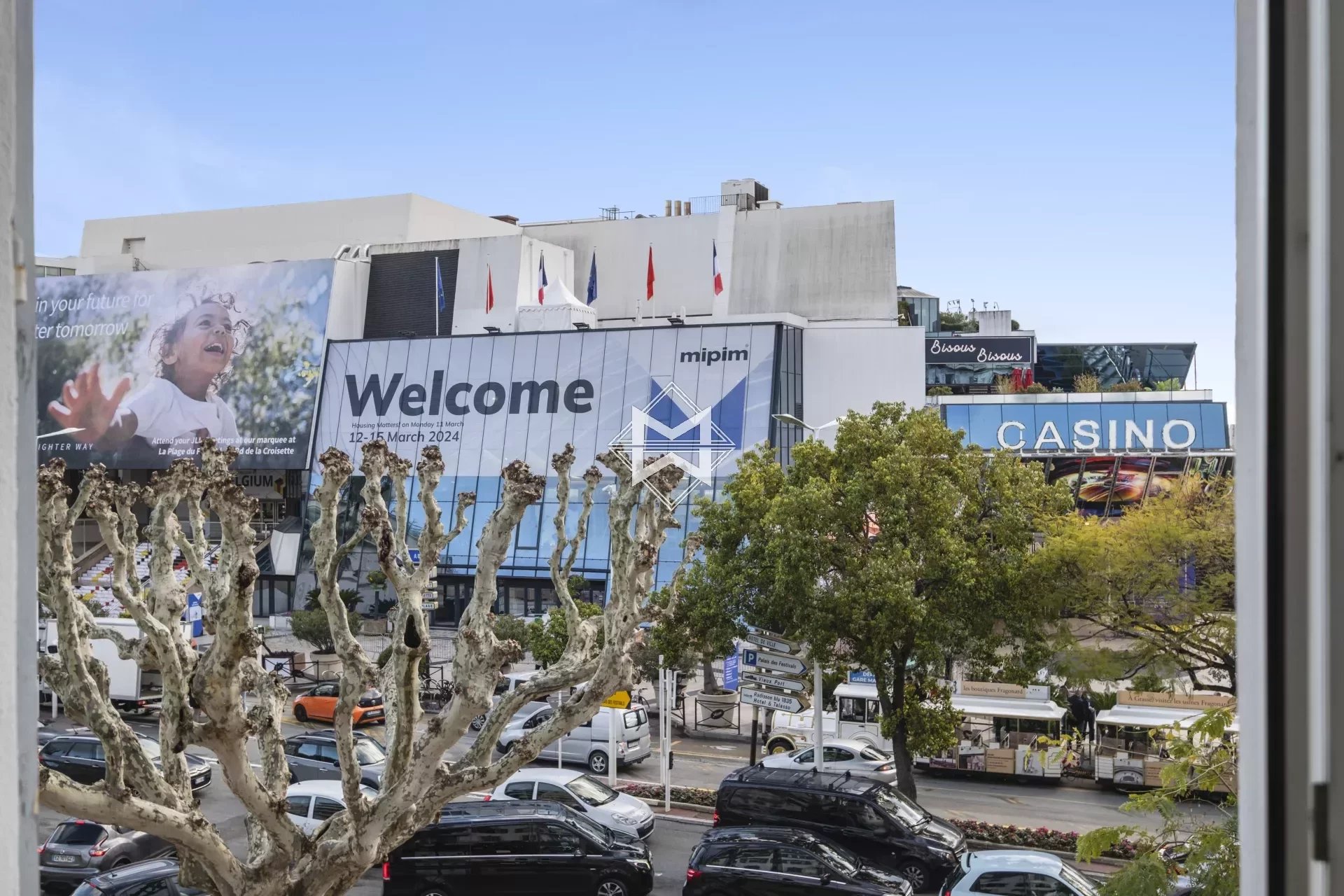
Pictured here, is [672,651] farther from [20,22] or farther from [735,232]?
[735,232]

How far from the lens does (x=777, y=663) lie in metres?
19.4

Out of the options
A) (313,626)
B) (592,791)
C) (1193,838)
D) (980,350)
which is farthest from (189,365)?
(1193,838)

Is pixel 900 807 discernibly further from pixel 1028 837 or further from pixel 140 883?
pixel 140 883

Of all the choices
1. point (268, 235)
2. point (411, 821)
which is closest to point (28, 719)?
point (411, 821)

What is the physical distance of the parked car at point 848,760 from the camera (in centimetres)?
2086

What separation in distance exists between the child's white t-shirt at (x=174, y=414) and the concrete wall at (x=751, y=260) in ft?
50.7

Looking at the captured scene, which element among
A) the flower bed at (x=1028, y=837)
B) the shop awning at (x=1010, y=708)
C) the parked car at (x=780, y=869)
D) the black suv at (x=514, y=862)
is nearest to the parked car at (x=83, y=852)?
the black suv at (x=514, y=862)

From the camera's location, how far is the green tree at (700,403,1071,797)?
58.2 feet

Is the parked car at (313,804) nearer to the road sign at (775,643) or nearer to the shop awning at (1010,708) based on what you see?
the road sign at (775,643)

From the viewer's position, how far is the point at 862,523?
18.7m

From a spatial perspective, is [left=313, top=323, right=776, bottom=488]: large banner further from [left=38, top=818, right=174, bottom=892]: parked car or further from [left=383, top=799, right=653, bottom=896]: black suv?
[left=38, top=818, right=174, bottom=892]: parked car

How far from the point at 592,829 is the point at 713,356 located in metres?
25.2

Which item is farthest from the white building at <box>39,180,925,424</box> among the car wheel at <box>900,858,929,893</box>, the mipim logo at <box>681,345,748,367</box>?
the car wheel at <box>900,858,929,893</box>

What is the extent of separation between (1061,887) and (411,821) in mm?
7551
